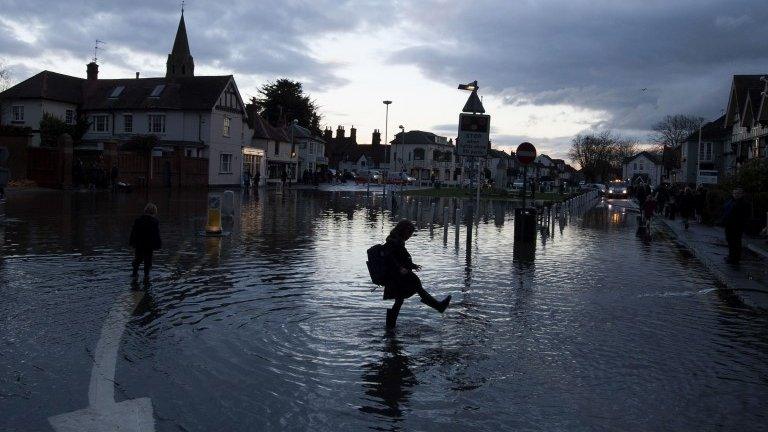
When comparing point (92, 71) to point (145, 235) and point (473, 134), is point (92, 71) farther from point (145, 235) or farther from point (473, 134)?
point (145, 235)

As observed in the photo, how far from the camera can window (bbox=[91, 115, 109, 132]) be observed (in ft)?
192

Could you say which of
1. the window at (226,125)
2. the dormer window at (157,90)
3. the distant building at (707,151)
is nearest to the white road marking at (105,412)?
the window at (226,125)

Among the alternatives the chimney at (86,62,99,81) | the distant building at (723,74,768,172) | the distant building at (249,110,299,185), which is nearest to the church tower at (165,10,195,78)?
the distant building at (249,110,299,185)

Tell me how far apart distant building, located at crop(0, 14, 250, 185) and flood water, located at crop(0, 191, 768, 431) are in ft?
143

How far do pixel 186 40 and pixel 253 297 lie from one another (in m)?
76.9

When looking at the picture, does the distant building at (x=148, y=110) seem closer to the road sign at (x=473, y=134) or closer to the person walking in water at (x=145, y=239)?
the road sign at (x=473, y=134)

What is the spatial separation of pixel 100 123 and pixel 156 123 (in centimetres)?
541

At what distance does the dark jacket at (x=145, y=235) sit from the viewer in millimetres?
10867

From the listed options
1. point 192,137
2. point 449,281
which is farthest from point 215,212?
point 192,137

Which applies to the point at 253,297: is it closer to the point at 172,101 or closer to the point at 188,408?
the point at 188,408

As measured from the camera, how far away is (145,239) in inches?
428

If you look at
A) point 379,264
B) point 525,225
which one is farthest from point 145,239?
point 525,225

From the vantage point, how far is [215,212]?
1770 cm

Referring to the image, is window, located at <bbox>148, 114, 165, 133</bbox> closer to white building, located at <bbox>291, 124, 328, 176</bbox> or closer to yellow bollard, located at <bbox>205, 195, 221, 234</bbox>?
white building, located at <bbox>291, 124, 328, 176</bbox>
